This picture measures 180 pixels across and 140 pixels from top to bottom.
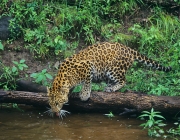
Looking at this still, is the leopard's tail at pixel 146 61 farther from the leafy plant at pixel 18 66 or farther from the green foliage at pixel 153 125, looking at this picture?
the leafy plant at pixel 18 66

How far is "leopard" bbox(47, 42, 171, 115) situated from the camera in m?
9.72

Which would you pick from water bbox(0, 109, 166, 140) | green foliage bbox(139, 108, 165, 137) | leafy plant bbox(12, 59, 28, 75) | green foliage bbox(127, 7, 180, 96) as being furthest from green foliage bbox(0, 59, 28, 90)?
green foliage bbox(139, 108, 165, 137)

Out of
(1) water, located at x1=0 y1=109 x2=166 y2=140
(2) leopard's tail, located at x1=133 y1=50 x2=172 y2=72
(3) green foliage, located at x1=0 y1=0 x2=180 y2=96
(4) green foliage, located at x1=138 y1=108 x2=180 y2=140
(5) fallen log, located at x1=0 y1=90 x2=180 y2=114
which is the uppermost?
(3) green foliage, located at x1=0 y1=0 x2=180 y2=96

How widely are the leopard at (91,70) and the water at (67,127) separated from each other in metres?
0.35

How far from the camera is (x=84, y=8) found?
42.5ft

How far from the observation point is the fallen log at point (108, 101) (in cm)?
953

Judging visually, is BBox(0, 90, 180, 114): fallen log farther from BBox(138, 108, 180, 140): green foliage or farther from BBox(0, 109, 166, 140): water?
BBox(138, 108, 180, 140): green foliage

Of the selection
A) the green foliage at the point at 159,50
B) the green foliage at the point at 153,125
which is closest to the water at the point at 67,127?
the green foliage at the point at 153,125

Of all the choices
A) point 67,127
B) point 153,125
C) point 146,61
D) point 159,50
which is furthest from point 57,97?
point 159,50

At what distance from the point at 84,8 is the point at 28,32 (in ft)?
5.37

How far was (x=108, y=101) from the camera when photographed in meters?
9.79

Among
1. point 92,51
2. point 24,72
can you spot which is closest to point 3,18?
point 24,72

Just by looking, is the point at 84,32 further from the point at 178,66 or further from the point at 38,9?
the point at 178,66

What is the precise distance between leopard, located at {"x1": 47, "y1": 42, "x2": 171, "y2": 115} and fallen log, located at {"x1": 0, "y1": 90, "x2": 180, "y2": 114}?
0.60 feet
